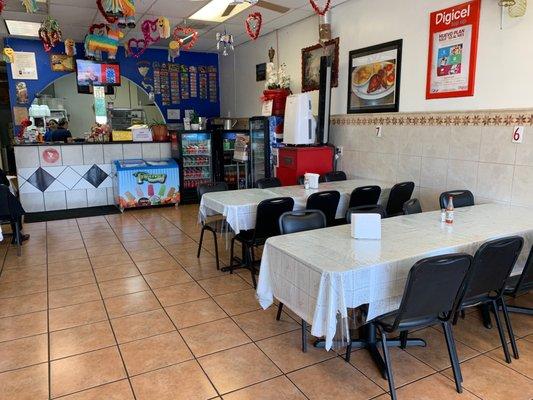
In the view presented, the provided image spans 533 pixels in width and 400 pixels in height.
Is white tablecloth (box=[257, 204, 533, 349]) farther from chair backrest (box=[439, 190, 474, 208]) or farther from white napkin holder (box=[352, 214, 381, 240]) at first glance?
chair backrest (box=[439, 190, 474, 208])

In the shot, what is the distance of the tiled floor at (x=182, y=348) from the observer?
2.31 meters

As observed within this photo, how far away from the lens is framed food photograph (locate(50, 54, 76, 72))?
7.44 m

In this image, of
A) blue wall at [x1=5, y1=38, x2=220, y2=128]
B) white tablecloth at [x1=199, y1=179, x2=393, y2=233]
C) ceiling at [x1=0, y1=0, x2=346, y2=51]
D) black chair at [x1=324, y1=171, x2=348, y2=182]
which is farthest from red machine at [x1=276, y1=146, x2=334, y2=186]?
blue wall at [x1=5, y1=38, x2=220, y2=128]

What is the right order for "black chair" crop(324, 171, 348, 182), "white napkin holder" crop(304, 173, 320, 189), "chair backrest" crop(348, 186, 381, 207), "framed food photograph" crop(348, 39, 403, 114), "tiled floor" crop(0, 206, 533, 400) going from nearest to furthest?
"tiled floor" crop(0, 206, 533, 400) → "chair backrest" crop(348, 186, 381, 207) → "white napkin holder" crop(304, 173, 320, 189) → "framed food photograph" crop(348, 39, 403, 114) → "black chair" crop(324, 171, 348, 182)

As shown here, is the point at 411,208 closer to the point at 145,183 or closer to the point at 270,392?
the point at 270,392

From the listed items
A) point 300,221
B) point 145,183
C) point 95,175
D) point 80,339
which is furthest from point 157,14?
point 80,339

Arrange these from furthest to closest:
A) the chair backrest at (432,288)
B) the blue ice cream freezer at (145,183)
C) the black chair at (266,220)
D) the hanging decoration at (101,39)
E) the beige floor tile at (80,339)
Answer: the blue ice cream freezer at (145,183)
the hanging decoration at (101,39)
the black chair at (266,220)
the beige floor tile at (80,339)
the chair backrest at (432,288)

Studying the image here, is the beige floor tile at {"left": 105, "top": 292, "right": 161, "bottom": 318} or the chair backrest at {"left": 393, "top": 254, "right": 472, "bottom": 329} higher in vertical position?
the chair backrest at {"left": 393, "top": 254, "right": 472, "bottom": 329}

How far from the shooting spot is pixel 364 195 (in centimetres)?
415

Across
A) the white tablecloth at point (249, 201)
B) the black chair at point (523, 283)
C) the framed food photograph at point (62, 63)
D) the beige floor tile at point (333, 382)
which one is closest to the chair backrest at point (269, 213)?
the white tablecloth at point (249, 201)

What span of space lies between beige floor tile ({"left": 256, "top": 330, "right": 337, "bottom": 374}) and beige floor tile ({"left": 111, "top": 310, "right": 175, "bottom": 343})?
779 millimetres

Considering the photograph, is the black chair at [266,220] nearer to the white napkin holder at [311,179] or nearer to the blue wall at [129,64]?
the white napkin holder at [311,179]

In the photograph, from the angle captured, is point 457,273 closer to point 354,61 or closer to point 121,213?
point 354,61

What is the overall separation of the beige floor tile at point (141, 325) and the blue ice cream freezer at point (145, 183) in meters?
3.93
